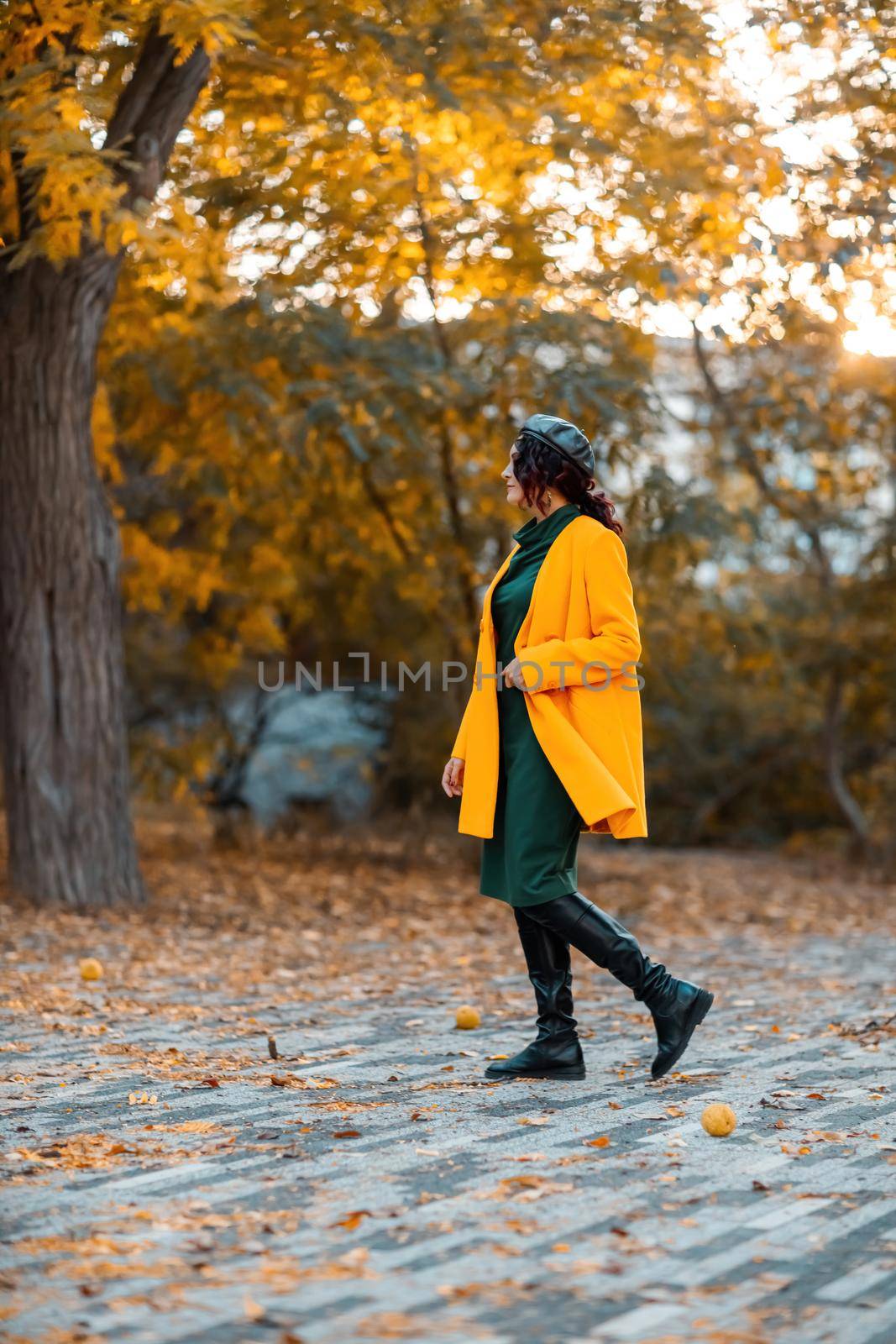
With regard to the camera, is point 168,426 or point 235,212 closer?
point 235,212

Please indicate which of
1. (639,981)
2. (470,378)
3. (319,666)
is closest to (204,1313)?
(639,981)

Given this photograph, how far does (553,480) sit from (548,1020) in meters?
1.76

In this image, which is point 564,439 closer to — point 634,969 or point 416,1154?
point 634,969

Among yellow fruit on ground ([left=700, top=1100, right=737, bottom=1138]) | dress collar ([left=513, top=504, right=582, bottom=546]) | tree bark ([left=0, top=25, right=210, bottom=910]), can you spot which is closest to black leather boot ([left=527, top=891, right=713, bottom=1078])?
yellow fruit on ground ([left=700, top=1100, right=737, bottom=1138])

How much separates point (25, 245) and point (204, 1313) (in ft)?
17.5

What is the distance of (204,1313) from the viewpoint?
287cm

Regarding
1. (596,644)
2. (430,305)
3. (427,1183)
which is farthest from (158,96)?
(427,1183)

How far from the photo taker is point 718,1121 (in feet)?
13.9

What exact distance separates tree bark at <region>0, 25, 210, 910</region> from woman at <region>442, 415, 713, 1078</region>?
4473mm

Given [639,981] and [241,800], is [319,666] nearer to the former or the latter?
[241,800]

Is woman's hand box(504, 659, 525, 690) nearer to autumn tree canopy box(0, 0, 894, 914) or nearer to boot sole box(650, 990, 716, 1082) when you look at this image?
boot sole box(650, 990, 716, 1082)

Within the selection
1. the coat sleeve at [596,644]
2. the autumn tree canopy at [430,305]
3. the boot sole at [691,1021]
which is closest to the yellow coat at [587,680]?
the coat sleeve at [596,644]

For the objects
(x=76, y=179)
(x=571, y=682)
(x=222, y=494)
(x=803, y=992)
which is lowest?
(x=803, y=992)

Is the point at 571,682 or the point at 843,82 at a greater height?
the point at 843,82
